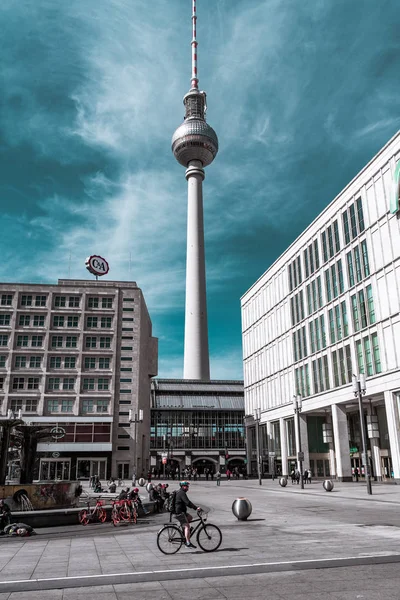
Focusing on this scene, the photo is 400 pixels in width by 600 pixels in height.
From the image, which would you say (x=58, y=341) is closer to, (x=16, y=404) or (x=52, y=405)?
(x=52, y=405)

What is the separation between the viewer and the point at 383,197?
151 ft

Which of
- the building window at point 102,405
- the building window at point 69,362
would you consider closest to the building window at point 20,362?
the building window at point 69,362

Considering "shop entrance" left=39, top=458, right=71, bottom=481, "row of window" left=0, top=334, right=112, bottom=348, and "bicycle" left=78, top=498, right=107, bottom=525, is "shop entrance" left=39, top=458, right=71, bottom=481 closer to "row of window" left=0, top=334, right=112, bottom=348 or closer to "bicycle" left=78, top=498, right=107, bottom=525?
"row of window" left=0, top=334, right=112, bottom=348

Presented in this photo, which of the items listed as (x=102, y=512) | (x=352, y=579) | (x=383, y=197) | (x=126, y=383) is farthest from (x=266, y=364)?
(x=352, y=579)

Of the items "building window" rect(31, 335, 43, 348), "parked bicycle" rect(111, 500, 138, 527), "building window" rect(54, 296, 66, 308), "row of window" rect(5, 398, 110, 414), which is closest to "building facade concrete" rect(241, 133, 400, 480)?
"row of window" rect(5, 398, 110, 414)

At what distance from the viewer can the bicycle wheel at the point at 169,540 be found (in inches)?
510

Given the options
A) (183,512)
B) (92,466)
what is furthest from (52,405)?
(183,512)

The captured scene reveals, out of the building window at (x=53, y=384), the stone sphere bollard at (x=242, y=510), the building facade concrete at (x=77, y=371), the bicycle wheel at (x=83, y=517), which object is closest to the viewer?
the stone sphere bollard at (x=242, y=510)

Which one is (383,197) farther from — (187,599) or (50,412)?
(50,412)

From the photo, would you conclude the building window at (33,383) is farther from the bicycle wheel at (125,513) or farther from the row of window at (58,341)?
the bicycle wheel at (125,513)

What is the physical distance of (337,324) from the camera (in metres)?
53.7

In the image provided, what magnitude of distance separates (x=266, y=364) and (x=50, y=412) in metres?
32.6

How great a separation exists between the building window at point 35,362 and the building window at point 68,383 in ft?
15.0

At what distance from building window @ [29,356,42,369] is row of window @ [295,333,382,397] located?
3964 cm
